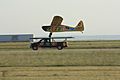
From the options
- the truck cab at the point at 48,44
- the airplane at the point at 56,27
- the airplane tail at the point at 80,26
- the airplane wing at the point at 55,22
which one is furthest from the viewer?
the airplane tail at the point at 80,26

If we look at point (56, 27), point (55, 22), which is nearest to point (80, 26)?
point (56, 27)

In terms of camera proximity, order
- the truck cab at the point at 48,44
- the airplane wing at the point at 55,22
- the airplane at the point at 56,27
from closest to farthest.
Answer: the airplane wing at the point at 55,22
the airplane at the point at 56,27
the truck cab at the point at 48,44

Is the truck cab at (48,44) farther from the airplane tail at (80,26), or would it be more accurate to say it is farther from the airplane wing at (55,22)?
the airplane tail at (80,26)

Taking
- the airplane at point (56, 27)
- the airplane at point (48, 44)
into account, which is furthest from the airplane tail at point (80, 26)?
the airplane at point (48, 44)

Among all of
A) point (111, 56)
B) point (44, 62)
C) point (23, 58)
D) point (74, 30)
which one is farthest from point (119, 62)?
point (74, 30)

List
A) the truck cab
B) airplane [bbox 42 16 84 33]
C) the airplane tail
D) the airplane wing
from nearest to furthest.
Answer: the airplane wing
airplane [bbox 42 16 84 33]
the truck cab
the airplane tail

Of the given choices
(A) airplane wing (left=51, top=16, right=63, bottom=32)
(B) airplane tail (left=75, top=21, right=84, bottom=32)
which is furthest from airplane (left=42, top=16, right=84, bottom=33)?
(B) airplane tail (left=75, top=21, right=84, bottom=32)

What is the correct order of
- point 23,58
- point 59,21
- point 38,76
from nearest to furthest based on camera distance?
point 38,76 → point 23,58 → point 59,21

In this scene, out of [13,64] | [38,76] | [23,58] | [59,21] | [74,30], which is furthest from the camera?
[74,30]

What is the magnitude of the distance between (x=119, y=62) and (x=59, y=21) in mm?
20821

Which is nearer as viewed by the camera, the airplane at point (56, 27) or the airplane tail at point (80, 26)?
the airplane at point (56, 27)

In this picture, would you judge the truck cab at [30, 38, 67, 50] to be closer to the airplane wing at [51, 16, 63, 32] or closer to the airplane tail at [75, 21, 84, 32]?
the airplane wing at [51, 16, 63, 32]

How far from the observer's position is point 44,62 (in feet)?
83.5

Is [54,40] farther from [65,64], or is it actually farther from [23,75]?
[23,75]
